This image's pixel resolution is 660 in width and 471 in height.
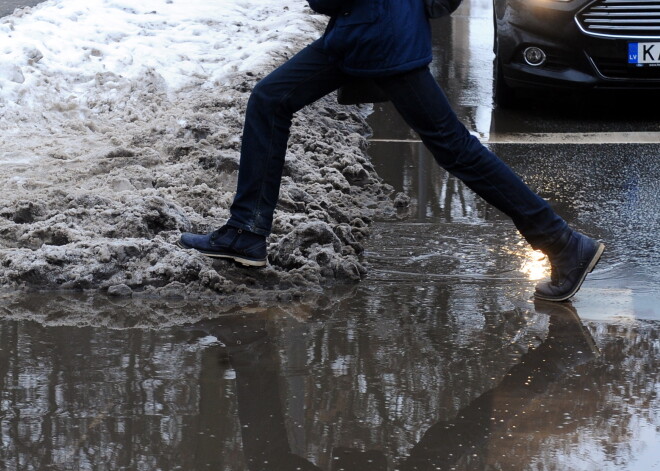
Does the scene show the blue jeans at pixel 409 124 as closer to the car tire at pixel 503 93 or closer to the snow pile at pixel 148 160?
the snow pile at pixel 148 160

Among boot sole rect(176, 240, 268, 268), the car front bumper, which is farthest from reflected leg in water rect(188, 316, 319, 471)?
the car front bumper

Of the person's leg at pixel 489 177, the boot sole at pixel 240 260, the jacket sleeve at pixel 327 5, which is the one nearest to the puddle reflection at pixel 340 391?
the person's leg at pixel 489 177

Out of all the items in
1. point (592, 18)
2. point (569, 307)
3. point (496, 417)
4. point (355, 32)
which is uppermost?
point (592, 18)

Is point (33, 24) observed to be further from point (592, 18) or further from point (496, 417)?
point (496, 417)

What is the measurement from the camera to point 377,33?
4234 millimetres

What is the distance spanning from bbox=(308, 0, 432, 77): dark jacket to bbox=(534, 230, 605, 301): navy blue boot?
957 mm

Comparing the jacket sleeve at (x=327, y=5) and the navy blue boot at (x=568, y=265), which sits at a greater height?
the jacket sleeve at (x=327, y=5)

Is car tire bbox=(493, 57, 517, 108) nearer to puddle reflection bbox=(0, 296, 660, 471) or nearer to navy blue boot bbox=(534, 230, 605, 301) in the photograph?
navy blue boot bbox=(534, 230, 605, 301)

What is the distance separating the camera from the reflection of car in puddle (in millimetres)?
3234

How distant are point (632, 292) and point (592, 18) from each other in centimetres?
394

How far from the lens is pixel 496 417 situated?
3518 millimetres

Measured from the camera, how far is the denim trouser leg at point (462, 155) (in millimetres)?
4352

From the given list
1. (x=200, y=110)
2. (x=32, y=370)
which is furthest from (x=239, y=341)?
(x=200, y=110)

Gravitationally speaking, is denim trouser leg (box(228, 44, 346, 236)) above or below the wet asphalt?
above
